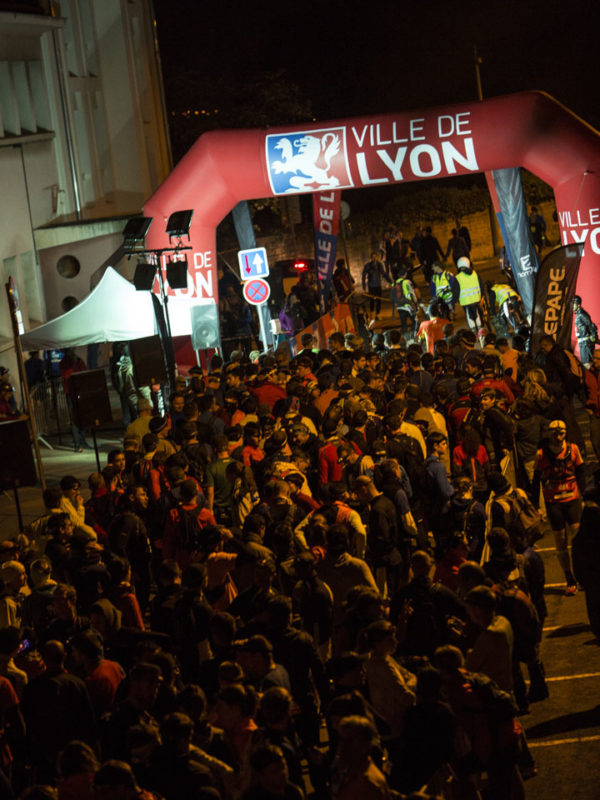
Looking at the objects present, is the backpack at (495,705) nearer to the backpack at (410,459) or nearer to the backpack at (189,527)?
the backpack at (189,527)

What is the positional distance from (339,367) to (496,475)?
603 centimetres

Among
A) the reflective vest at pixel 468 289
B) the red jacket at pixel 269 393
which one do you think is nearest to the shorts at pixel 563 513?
the red jacket at pixel 269 393

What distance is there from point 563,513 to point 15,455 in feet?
18.1

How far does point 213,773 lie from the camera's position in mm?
5465

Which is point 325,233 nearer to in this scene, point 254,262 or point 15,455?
point 254,262

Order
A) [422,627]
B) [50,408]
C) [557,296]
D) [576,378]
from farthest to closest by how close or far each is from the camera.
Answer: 1. [50,408]
2. [557,296]
3. [576,378]
4. [422,627]

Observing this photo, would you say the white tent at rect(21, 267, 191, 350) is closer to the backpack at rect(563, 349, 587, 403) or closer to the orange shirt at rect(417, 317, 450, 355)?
the orange shirt at rect(417, 317, 450, 355)

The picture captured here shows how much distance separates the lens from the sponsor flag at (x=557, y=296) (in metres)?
14.8

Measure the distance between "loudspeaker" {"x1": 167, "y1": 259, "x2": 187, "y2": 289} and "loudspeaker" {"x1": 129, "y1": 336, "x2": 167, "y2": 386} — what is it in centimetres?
89

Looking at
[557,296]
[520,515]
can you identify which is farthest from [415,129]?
[520,515]

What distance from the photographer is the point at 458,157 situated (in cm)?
1678

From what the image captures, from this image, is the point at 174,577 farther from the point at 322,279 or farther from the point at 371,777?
the point at 322,279

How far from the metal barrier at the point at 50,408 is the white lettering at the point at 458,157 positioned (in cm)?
885

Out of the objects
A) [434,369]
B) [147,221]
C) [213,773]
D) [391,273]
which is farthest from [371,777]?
[391,273]
